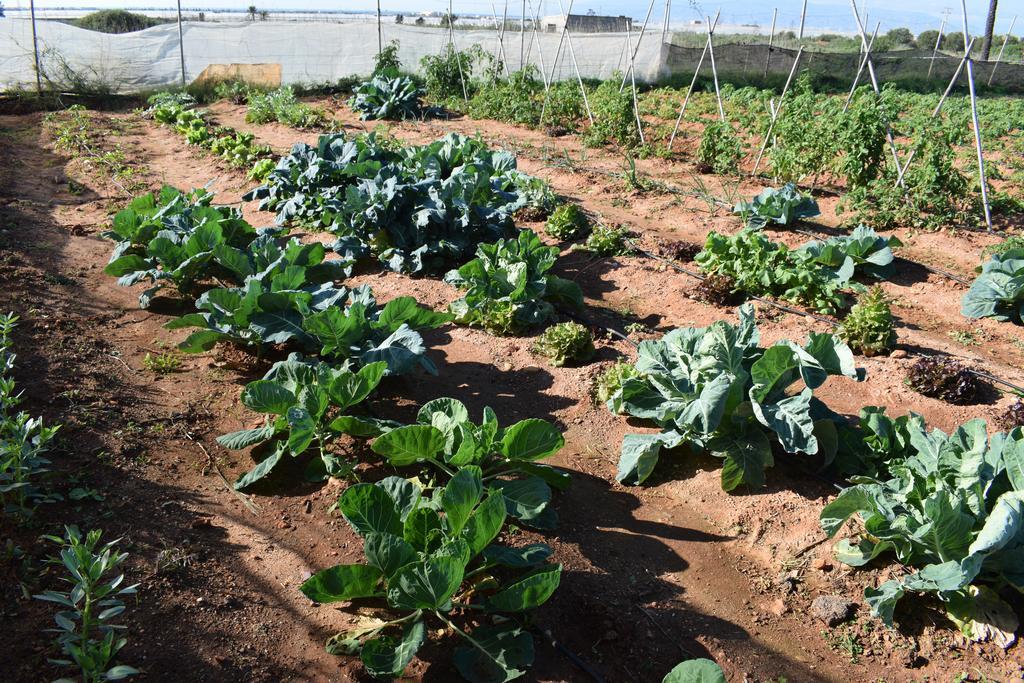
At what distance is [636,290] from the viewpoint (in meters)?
6.72

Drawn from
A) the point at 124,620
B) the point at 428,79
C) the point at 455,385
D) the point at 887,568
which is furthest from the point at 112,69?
the point at 887,568

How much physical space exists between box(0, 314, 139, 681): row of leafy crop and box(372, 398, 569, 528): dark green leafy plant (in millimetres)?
1225

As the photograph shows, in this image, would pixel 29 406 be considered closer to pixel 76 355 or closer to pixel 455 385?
pixel 76 355

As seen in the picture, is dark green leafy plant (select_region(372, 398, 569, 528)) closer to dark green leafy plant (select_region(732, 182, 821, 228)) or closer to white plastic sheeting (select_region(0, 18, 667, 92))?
dark green leafy plant (select_region(732, 182, 821, 228))

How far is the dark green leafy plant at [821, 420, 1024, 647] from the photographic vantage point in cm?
307

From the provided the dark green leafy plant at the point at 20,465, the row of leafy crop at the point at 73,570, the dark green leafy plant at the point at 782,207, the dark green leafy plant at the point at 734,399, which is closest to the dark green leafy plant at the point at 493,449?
the dark green leafy plant at the point at 734,399

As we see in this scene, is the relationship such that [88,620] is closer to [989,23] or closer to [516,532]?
[516,532]

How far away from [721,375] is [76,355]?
394 centimetres

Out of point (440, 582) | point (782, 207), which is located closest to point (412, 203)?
point (782, 207)

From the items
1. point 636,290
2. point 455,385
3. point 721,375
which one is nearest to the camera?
point 721,375

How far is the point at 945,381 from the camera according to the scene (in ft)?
16.6

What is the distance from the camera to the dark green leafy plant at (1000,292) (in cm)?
614

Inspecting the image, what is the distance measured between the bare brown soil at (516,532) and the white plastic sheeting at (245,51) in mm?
10952

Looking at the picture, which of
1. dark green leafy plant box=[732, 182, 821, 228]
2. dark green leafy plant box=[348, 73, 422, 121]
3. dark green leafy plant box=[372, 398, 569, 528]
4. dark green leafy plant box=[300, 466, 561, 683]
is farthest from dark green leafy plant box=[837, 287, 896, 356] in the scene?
dark green leafy plant box=[348, 73, 422, 121]
